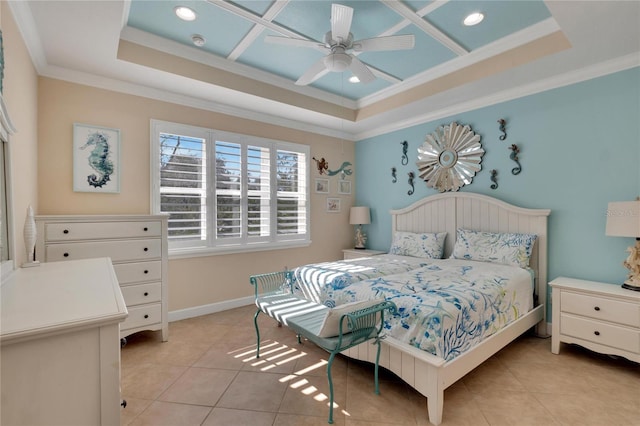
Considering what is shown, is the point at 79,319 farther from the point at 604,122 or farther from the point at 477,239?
the point at 604,122

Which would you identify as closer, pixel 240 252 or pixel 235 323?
pixel 235 323

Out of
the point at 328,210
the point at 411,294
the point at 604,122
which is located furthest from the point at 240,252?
the point at 604,122

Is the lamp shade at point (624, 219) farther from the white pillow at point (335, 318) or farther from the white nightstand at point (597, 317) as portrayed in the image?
the white pillow at point (335, 318)

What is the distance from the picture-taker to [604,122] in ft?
9.16

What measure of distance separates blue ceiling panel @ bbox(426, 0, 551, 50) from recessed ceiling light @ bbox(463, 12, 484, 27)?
0.10ft

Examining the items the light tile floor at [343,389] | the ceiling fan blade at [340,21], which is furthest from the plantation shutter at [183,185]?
the ceiling fan blade at [340,21]

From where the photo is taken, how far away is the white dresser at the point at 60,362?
33.1 inches

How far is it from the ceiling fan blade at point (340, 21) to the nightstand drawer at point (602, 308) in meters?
2.89

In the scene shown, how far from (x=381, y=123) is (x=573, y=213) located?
2.65 meters

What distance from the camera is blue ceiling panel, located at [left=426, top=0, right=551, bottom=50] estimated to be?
236 centimetres

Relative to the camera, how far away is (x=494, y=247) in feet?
10.6

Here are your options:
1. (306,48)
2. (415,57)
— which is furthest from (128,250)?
(415,57)

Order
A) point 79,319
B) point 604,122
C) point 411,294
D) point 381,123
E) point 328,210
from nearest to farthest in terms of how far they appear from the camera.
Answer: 1. point 79,319
2. point 411,294
3. point 604,122
4. point 381,123
5. point 328,210

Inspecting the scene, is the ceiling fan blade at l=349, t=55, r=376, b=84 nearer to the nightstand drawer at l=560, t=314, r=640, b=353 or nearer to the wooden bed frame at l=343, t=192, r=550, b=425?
the wooden bed frame at l=343, t=192, r=550, b=425
